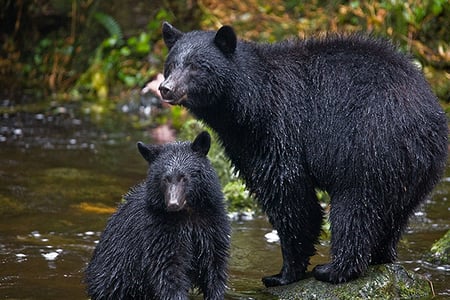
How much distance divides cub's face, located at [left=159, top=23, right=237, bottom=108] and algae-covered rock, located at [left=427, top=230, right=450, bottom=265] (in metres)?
2.68

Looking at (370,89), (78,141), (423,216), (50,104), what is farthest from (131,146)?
(370,89)

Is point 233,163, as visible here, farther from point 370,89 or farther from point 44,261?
point 44,261

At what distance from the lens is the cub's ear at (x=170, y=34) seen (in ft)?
24.0

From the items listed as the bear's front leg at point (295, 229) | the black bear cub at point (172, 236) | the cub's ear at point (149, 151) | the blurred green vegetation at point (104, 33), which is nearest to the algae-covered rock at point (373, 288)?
the bear's front leg at point (295, 229)

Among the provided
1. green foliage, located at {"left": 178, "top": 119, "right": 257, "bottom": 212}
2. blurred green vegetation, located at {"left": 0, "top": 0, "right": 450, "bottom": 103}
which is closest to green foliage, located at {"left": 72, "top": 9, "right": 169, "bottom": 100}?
blurred green vegetation, located at {"left": 0, "top": 0, "right": 450, "bottom": 103}

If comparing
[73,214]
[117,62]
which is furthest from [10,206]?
[117,62]

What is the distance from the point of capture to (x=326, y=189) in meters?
7.00

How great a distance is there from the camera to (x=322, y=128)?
22.8 feet

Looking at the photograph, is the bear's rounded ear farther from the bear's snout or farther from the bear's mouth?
the bear's snout

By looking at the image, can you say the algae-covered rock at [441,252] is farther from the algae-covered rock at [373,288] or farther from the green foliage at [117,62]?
the green foliage at [117,62]

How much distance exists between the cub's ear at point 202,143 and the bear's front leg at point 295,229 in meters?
1.03

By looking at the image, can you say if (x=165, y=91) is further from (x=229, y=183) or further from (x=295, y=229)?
(x=229, y=183)

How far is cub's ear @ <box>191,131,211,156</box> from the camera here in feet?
20.6

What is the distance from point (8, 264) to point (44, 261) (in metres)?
0.32
